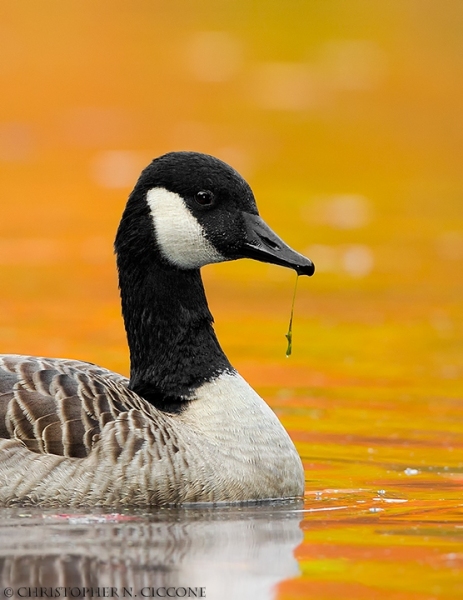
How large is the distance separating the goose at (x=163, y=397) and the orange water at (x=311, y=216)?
28.2 inches

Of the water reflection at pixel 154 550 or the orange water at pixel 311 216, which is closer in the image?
the water reflection at pixel 154 550

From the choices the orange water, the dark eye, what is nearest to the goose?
the dark eye

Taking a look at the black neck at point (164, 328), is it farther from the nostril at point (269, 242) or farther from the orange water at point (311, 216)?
the orange water at point (311, 216)

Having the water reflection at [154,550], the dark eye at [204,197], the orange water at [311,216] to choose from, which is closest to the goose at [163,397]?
the dark eye at [204,197]

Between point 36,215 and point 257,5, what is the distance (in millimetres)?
31995

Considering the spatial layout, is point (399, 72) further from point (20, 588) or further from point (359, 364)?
point (20, 588)

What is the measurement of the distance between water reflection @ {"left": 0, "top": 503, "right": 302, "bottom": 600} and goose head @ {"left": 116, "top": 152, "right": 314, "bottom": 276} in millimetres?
1970

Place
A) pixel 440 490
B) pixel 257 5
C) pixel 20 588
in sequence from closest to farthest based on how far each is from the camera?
pixel 20 588, pixel 440 490, pixel 257 5

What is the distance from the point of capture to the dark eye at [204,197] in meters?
11.2

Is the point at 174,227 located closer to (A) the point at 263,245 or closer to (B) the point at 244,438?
(A) the point at 263,245

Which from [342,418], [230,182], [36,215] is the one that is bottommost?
[342,418]

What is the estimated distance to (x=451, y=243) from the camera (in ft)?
72.6

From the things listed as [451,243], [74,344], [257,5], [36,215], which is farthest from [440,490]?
[257,5]

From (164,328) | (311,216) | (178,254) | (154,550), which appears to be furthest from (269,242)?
(311,216)
